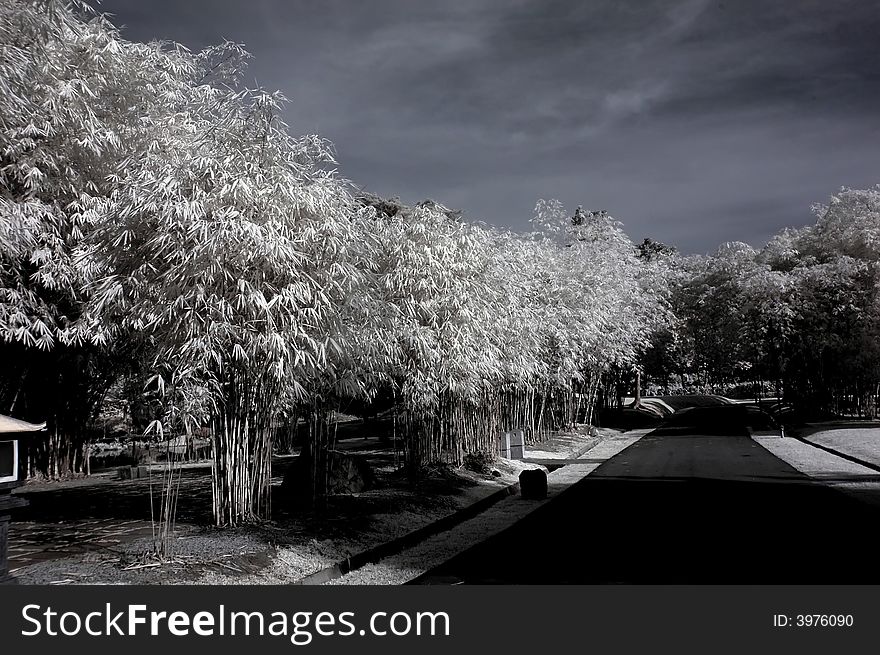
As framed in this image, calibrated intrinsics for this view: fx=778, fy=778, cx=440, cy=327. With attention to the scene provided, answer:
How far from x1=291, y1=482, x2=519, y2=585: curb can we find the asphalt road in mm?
784

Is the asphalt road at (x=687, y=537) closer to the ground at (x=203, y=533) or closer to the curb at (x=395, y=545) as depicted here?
the curb at (x=395, y=545)

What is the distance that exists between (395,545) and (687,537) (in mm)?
2775

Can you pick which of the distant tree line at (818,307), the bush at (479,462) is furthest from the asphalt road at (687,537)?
the distant tree line at (818,307)

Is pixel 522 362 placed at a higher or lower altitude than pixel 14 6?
lower

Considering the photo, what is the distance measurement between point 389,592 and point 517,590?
885 mm

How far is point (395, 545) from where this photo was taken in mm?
7605

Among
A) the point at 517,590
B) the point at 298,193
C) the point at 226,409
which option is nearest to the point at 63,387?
the point at 226,409

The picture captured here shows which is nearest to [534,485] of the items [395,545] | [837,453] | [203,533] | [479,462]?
[479,462]

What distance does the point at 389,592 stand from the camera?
539 cm

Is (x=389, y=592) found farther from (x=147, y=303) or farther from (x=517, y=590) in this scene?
(x=147, y=303)

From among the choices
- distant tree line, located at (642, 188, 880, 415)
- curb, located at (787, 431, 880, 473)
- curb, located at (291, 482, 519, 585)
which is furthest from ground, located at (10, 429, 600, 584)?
distant tree line, located at (642, 188, 880, 415)

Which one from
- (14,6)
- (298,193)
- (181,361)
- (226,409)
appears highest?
(14,6)

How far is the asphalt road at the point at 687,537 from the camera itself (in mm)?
5703

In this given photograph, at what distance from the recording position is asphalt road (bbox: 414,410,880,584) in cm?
570
